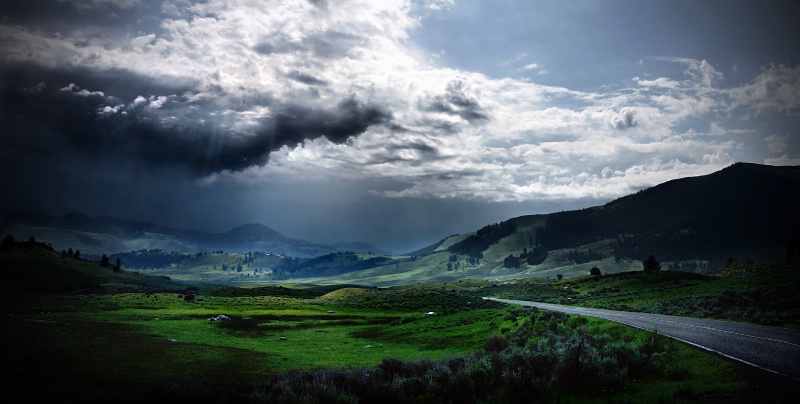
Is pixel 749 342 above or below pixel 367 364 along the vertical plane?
above

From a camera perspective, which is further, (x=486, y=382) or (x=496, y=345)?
(x=496, y=345)

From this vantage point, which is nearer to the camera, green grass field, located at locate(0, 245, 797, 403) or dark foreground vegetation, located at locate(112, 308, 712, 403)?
dark foreground vegetation, located at locate(112, 308, 712, 403)

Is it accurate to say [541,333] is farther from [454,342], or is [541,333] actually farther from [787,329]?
[787,329]

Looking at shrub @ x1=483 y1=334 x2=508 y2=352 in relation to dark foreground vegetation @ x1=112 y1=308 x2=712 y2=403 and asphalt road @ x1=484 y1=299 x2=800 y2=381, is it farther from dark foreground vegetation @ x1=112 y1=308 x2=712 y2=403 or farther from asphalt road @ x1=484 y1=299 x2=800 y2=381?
dark foreground vegetation @ x1=112 y1=308 x2=712 y2=403

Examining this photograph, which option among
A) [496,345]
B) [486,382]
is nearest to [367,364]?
[496,345]

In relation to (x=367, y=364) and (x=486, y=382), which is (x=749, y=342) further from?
(x=367, y=364)

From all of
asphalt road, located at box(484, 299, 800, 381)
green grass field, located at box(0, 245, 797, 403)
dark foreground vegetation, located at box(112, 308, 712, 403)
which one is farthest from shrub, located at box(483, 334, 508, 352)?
dark foreground vegetation, located at box(112, 308, 712, 403)

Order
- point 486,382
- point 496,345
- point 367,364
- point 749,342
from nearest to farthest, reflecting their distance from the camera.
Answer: point 486,382 → point 749,342 → point 367,364 → point 496,345

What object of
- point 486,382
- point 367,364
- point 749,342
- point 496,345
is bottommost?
point 367,364

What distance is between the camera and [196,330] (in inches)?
2324

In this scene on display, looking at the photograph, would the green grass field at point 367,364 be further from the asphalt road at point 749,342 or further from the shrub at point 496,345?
the asphalt road at point 749,342

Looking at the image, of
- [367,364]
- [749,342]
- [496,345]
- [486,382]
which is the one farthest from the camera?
[496,345]

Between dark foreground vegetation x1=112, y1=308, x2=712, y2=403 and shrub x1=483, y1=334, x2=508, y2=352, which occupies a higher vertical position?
dark foreground vegetation x1=112, y1=308, x2=712, y2=403

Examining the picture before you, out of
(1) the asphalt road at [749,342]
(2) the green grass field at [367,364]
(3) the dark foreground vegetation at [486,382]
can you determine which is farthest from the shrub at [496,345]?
(3) the dark foreground vegetation at [486,382]
